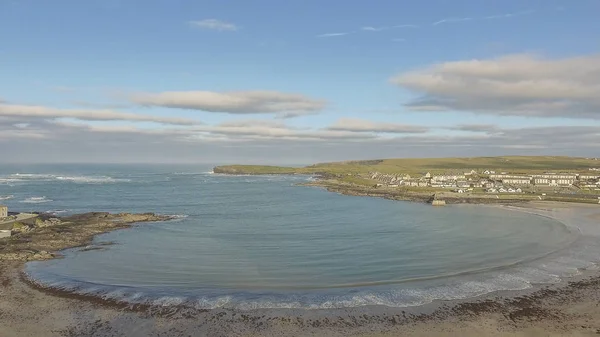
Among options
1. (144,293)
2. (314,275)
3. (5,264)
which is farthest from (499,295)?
(5,264)

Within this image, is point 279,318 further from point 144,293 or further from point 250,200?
point 250,200

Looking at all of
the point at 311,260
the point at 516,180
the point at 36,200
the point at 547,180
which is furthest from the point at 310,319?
the point at 516,180

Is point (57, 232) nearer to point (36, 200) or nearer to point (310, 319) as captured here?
point (310, 319)

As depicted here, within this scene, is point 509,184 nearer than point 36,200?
No

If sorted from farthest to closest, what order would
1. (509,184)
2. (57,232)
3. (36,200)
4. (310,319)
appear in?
(509,184)
(36,200)
(57,232)
(310,319)

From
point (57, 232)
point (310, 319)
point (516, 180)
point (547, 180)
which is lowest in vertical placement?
point (310, 319)

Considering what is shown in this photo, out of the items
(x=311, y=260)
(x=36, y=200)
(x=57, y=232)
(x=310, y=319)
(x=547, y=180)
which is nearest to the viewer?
(x=310, y=319)
